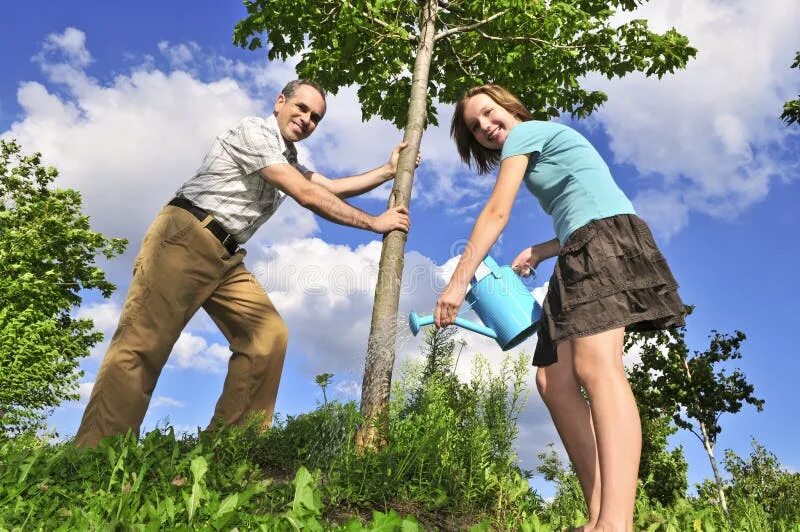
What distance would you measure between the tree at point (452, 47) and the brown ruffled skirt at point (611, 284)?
8.53ft

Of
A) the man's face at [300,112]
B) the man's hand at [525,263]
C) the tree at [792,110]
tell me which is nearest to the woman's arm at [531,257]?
the man's hand at [525,263]

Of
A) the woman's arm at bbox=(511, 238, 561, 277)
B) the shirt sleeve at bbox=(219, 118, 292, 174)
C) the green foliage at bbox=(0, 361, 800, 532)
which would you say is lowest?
the green foliage at bbox=(0, 361, 800, 532)

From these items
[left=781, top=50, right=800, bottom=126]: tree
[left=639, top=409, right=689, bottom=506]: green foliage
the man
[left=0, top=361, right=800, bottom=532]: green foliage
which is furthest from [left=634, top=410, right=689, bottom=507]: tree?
the man

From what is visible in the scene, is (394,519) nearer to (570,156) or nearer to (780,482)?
(570,156)

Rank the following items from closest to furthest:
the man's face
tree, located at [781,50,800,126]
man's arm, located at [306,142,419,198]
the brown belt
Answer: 1. the brown belt
2. the man's face
3. man's arm, located at [306,142,419,198]
4. tree, located at [781,50,800,126]

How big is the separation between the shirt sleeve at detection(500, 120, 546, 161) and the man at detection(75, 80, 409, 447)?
143 cm

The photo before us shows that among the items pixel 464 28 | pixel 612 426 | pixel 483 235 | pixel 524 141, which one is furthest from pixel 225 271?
pixel 464 28

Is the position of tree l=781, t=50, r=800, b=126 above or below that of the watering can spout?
above

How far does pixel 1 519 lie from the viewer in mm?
2643

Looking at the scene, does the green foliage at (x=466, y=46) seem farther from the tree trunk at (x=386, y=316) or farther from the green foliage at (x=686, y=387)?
the green foliage at (x=686, y=387)

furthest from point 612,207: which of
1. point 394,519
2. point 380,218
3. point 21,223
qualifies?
point 21,223

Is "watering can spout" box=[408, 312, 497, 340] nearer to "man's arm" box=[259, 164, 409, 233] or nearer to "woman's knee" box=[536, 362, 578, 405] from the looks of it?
"woman's knee" box=[536, 362, 578, 405]

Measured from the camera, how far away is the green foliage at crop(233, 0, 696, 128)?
589 cm

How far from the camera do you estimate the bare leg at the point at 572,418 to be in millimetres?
2750
